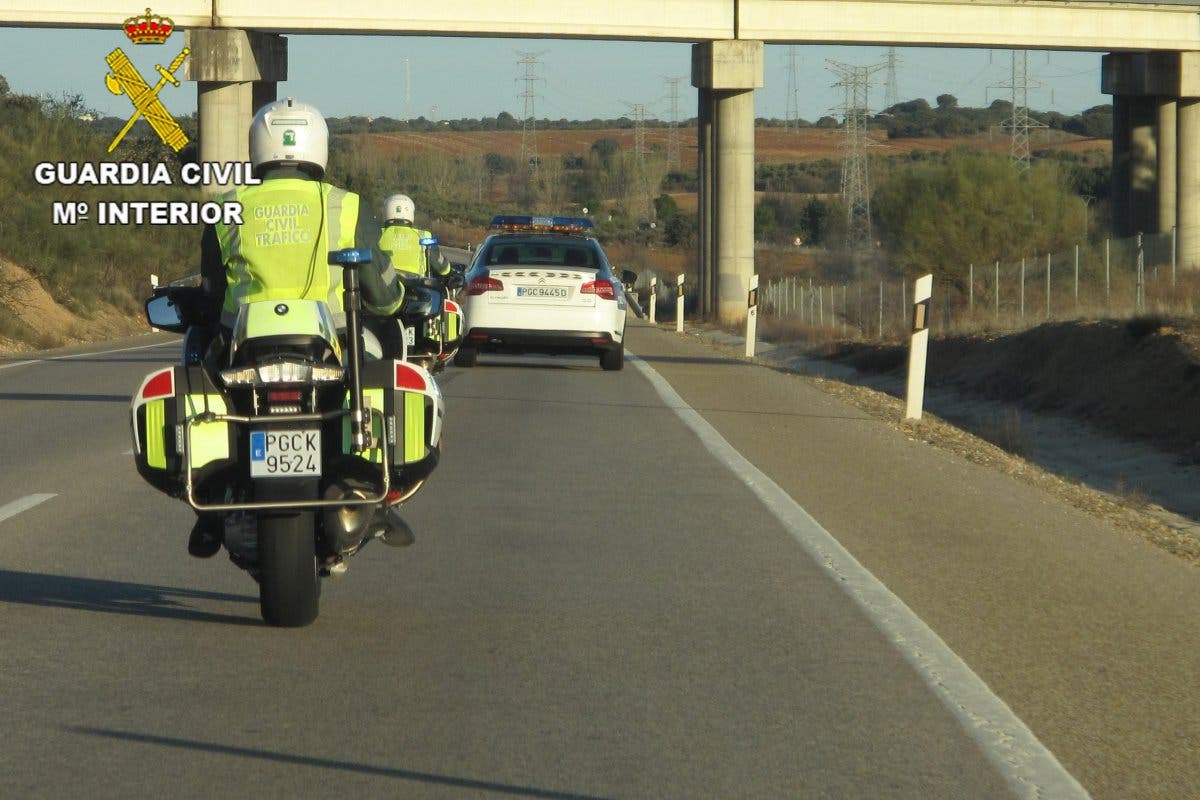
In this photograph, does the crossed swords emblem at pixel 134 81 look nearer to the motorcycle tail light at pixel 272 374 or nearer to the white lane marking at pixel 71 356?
the white lane marking at pixel 71 356

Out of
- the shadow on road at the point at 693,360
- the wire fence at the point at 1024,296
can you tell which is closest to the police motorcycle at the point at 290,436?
the shadow on road at the point at 693,360

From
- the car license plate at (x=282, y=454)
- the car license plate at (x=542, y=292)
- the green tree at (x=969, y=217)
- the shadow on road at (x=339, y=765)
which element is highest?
the green tree at (x=969, y=217)

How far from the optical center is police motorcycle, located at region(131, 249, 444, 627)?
253 inches

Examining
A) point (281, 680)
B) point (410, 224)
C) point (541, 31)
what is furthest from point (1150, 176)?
point (281, 680)

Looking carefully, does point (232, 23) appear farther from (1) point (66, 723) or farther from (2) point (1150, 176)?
(1) point (66, 723)

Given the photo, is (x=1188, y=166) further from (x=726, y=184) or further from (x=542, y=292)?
(x=542, y=292)

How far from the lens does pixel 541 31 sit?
46125 mm

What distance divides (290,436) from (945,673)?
2486mm

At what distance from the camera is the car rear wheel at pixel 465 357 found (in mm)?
22547

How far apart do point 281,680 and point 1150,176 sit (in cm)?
4995

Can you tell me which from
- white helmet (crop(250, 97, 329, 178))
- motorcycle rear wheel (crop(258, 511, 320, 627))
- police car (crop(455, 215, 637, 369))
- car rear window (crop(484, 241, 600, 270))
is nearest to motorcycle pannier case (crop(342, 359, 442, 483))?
motorcycle rear wheel (crop(258, 511, 320, 627))

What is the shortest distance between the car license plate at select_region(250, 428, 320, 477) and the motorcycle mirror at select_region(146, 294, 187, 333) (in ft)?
3.29

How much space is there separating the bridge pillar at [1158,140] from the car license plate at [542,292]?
31.7m

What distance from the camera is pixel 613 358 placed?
2225 cm
